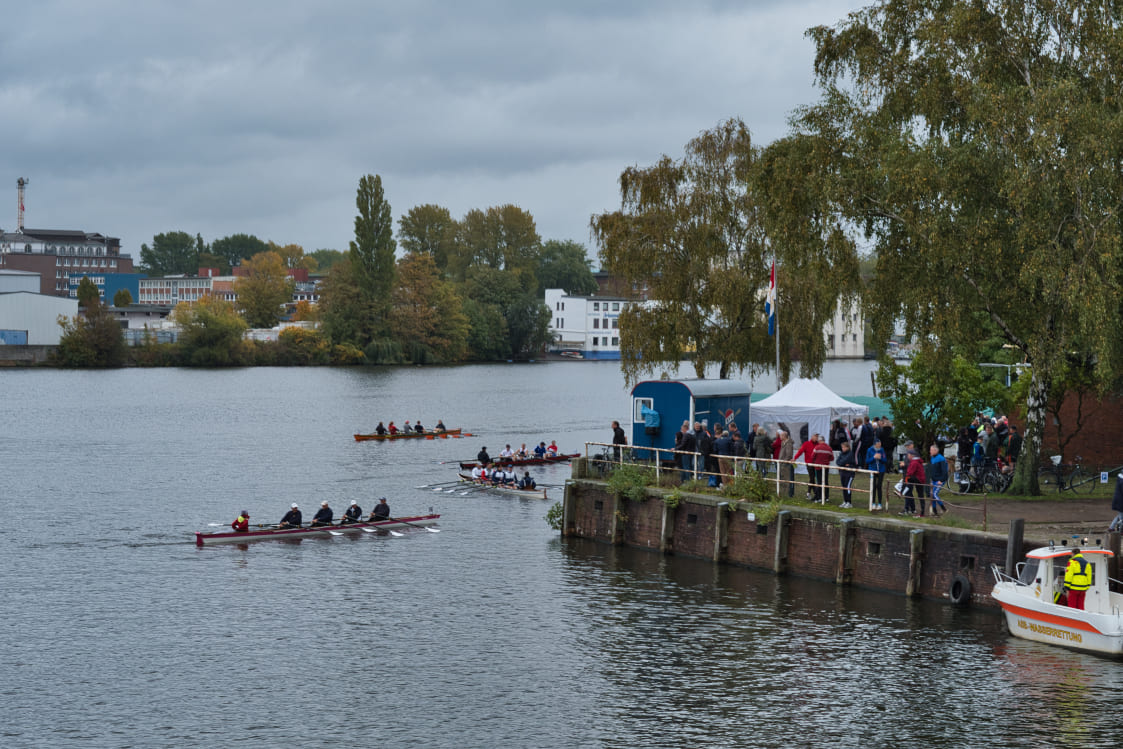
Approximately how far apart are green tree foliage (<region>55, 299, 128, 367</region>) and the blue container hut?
5405 inches

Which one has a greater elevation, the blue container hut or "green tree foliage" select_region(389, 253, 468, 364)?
"green tree foliage" select_region(389, 253, 468, 364)

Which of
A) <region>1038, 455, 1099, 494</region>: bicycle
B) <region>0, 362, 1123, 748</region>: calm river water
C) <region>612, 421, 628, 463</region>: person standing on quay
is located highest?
<region>612, 421, 628, 463</region>: person standing on quay

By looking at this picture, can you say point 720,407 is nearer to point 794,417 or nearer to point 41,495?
point 794,417

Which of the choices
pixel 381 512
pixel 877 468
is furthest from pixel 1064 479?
pixel 381 512

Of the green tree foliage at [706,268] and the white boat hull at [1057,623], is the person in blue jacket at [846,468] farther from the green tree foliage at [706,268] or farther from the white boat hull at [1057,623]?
the green tree foliage at [706,268]

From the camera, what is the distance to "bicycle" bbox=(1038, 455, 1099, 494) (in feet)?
116

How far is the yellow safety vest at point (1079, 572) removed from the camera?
25312 mm

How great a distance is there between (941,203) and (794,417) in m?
10.6

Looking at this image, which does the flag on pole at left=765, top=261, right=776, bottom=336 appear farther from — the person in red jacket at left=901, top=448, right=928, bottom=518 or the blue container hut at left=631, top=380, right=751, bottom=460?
the person in red jacket at left=901, top=448, right=928, bottom=518

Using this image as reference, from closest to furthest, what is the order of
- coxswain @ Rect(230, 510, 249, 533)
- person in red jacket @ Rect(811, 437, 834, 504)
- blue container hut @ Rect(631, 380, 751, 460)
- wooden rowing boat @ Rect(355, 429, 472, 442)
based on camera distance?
person in red jacket @ Rect(811, 437, 834, 504)
blue container hut @ Rect(631, 380, 751, 460)
coxswain @ Rect(230, 510, 249, 533)
wooden rowing boat @ Rect(355, 429, 472, 442)

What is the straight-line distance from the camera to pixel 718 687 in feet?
80.8

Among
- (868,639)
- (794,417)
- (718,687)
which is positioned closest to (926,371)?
(794,417)

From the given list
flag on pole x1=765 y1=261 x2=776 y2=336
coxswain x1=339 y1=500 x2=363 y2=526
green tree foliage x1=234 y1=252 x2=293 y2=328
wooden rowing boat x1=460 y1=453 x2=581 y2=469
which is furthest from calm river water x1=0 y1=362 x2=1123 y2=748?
green tree foliage x1=234 y1=252 x2=293 y2=328

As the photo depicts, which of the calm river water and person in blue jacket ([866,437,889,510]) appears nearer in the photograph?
the calm river water
